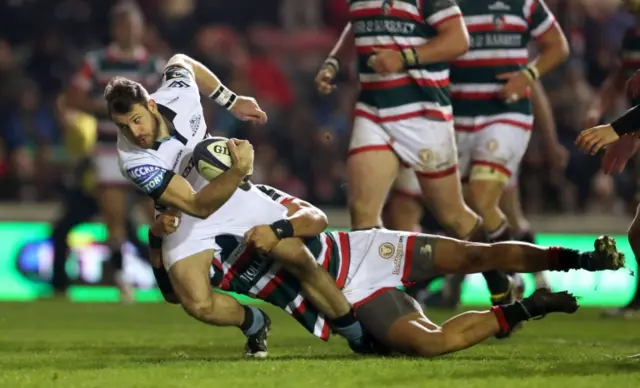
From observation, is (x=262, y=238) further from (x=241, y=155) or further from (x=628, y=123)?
(x=628, y=123)

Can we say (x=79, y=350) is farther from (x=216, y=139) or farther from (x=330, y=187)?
(x=330, y=187)

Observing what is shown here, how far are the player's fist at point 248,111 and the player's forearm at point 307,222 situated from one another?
29.0 inches

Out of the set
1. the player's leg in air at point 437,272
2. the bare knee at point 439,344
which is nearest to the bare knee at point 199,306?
the player's leg in air at point 437,272

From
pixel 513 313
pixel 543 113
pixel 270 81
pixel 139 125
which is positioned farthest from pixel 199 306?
pixel 270 81

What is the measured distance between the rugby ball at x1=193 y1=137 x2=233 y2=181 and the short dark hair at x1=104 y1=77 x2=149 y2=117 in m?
0.39

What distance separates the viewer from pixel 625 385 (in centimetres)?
583

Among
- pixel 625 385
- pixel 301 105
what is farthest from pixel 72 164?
pixel 625 385

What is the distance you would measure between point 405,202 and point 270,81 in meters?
7.50

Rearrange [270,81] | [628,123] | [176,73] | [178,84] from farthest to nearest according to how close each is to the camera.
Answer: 1. [270,81]
2. [176,73]
3. [178,84]
4. [628,123]

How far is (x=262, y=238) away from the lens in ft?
22.5

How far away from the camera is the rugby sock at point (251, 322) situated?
7316 mm

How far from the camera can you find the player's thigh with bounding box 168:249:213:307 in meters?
7.16

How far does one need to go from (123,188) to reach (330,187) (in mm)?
3200

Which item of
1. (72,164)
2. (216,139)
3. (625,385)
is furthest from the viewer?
(72,164)
